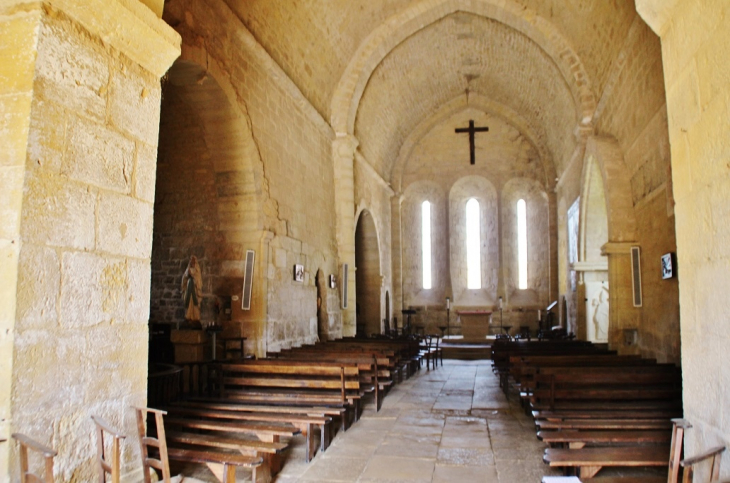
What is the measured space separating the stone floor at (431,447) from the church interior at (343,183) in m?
1.72

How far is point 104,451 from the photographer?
2797mm

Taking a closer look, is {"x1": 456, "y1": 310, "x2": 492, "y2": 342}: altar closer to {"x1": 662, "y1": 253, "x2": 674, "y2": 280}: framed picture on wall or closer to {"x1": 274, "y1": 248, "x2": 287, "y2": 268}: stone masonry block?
{"x1": 274, "y1": 248, "x2": 287, "y2": 268}: stone masonry block

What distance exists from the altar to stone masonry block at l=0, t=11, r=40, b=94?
45.1ft

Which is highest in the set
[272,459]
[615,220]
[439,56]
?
[439,56]

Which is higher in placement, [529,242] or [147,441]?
[529,242]

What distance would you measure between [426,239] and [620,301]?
35.9 ft

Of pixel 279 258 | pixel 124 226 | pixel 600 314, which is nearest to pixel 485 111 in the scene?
pixel 600 314

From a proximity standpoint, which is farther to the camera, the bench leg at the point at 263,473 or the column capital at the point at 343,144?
the column capital at the point at 343,144

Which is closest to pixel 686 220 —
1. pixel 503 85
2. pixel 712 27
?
pixel 712 27

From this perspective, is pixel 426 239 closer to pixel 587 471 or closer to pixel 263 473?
pixel 263 473

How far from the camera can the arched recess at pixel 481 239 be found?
18.9 m

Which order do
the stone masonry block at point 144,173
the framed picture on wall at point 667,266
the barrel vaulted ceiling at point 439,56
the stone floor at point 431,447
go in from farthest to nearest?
the barrel vaulted ceiling at point 439,56 → the framed picture on wall at point 667,266 → the stone floor at point 431,447 → the stone masonry block at point 144,173

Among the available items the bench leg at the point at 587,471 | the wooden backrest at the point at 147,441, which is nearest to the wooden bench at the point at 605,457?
the bench leg at the point at 587,471

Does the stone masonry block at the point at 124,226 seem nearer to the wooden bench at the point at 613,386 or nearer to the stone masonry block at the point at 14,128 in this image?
the stone masonry block at the point at 14,128
